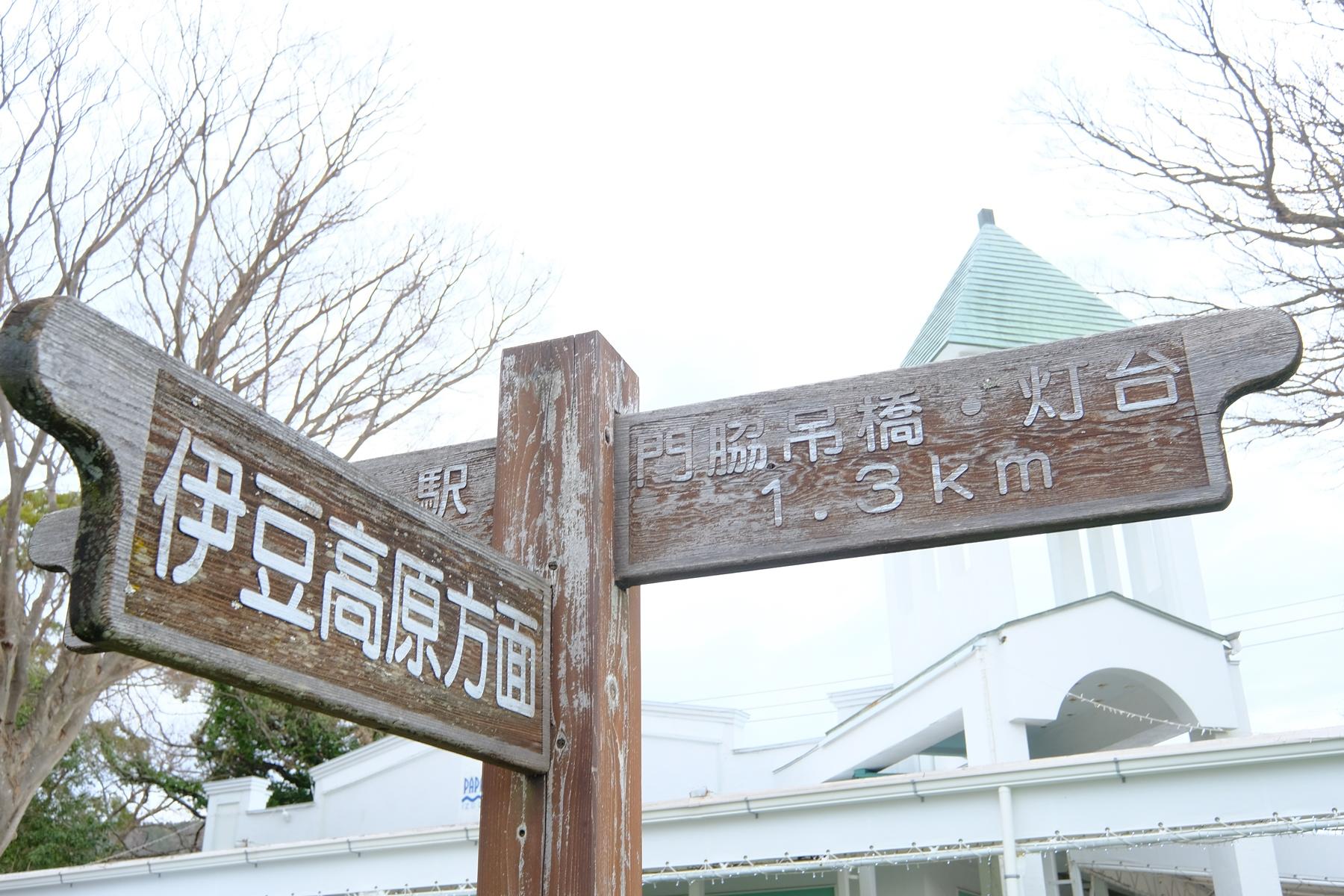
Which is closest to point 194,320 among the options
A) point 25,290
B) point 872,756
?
point 25,290

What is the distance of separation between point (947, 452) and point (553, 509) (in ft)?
2.41

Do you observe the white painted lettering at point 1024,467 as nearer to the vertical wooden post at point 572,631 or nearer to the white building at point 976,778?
the vertical wooden post at point 572,631

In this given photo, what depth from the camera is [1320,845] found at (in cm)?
1284

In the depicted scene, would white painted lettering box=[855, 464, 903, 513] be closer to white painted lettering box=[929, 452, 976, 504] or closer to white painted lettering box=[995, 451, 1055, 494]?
white painted lettering box=[929, 452, 976, 504]

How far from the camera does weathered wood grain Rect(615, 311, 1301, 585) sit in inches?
74.3

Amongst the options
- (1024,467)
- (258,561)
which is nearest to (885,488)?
(1024,467)

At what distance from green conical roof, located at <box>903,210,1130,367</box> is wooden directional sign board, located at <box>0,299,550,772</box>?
1257 cm

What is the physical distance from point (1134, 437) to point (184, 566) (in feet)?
4.88

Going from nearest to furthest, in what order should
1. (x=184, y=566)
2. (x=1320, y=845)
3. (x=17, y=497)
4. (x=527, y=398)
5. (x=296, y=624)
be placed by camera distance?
(x=184, y=566) < (x=296, y=624) < (x=527, y=398) < (x=17, y=497) < (x=1320, y=845)

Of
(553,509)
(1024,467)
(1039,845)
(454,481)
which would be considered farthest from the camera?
(1039,845)

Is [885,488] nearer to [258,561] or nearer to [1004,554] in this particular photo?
[258,561]

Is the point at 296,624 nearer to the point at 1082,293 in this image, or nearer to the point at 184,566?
the point at 184,566

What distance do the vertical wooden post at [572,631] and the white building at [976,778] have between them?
280 inches

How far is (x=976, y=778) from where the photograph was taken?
8609 millimetres
